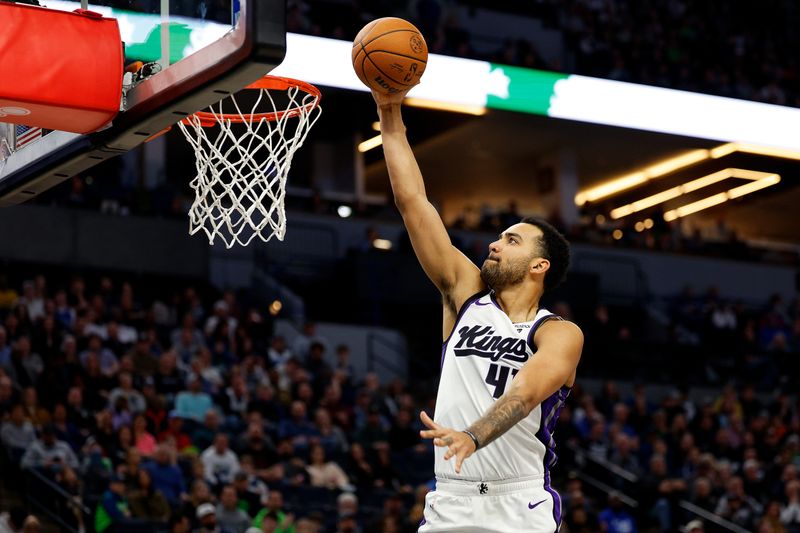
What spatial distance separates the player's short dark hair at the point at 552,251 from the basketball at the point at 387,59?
749 mm

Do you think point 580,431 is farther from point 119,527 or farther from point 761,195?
point 761,195

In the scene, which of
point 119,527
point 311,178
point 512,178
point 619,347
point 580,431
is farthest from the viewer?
point 512,178

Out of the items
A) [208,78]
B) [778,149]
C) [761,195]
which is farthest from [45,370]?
[761,195]

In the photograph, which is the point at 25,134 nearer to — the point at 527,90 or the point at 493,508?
the point at 493,508

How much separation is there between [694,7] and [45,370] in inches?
711

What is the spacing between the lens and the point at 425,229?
498 centimetres

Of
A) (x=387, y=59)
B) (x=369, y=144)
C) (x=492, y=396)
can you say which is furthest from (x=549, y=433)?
(x=369, y=144)

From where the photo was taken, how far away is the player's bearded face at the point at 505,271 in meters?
4.93

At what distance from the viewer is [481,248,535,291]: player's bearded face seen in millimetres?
4934

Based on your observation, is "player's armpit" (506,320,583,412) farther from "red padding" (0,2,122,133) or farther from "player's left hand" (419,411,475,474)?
"red padding" (0,2,122,133)

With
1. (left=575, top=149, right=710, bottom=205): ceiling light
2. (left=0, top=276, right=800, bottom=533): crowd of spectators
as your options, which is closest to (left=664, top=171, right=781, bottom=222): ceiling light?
(left=575, top=149, right=710, bottom=205): ceiling light

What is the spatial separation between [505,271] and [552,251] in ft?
0.76

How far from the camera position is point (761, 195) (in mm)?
26266

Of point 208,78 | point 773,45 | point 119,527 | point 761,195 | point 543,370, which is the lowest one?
point 119,527
